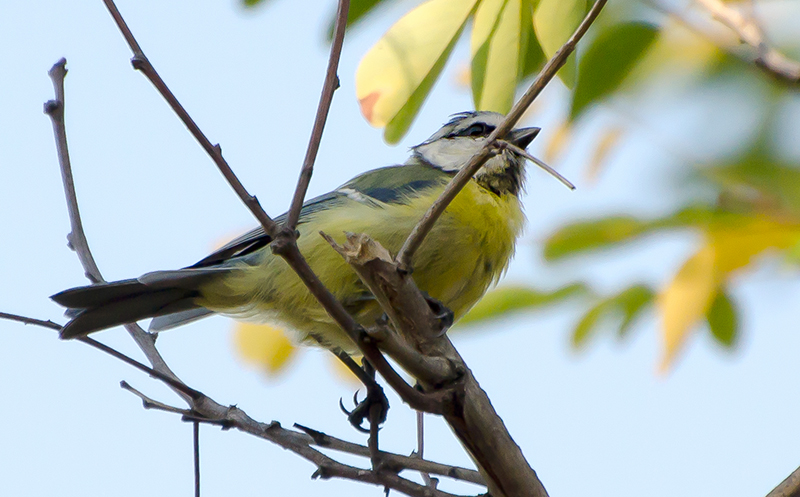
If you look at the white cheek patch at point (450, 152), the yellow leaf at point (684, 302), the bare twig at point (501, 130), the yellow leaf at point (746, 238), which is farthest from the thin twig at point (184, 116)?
the white cheek patch at point (450, 152)

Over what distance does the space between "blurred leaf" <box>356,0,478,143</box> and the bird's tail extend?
2.63 feet

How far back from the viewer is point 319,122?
131 centimetres

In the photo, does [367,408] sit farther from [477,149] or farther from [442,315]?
[477,149]

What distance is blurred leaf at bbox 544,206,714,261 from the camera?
73.0 inches

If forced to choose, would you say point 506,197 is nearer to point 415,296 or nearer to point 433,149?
point 433,149

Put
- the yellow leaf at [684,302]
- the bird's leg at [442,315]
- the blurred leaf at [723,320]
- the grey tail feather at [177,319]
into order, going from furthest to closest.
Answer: the grey tail feather at [177,319], the blurred leaf at [723,320], the yellow leaf at [684,302], the bird's leg at [442,315]

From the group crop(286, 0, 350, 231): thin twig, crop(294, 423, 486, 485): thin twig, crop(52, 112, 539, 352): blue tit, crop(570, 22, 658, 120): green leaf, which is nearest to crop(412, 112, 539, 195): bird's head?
crop(52, 112, 539, 352): blue tit

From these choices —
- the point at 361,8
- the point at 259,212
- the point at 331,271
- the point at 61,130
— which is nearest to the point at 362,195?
the point at 331,271

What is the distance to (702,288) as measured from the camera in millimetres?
2051

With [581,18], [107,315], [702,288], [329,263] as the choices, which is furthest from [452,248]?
[107,315]

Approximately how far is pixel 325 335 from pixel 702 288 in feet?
3.42

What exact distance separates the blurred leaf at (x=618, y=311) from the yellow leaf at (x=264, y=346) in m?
0.88

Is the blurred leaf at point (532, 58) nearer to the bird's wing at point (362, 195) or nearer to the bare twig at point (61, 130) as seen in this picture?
the bird's wing at point (362, 195)

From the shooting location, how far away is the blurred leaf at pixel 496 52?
172 cm
